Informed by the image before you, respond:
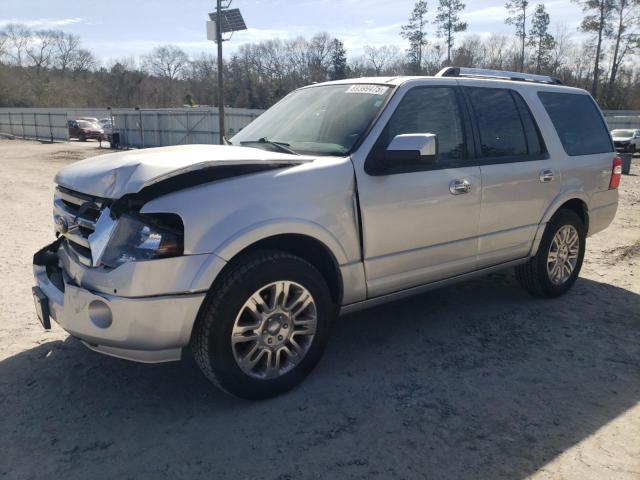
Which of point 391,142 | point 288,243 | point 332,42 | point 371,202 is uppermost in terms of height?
point 332,42

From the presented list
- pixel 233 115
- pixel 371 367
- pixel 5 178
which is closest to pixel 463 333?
pixel 371 367

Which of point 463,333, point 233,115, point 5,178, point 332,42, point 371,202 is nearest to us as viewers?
point 371,202

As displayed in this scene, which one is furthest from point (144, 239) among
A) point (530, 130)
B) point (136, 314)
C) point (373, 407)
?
point (530, 130)

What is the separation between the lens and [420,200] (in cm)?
373

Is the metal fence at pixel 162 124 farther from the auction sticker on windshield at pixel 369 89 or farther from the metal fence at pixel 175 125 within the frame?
the auction sticker on windshield at pixel 369 89

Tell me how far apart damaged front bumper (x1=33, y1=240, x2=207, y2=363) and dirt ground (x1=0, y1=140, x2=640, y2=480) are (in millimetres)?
482

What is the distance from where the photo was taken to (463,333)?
4.32 m

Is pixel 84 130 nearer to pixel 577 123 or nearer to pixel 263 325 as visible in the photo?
pixel 577 123

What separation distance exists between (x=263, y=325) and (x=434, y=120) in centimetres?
197

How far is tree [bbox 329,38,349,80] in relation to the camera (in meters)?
70.8

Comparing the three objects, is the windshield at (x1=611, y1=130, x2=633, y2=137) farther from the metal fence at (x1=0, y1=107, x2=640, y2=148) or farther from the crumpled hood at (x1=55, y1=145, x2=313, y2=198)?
the crumpled hood at (x1=55, y1=145, x2=313, y2=198)

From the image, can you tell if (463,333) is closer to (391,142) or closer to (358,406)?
(358,406)

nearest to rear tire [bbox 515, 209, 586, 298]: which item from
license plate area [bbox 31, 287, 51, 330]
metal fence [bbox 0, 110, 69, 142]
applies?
license plate area [bbox 31, 287, 51, 330]

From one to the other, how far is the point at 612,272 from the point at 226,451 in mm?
5025
